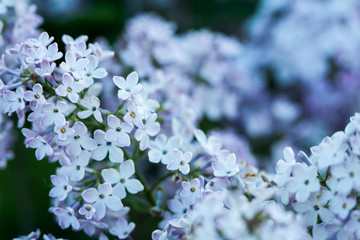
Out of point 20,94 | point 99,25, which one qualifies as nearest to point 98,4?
point 99,25

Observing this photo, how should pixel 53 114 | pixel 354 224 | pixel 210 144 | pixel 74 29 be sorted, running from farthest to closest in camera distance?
pixel 74 29
pixel 210 144
pixel 53 114
pixel 354 224

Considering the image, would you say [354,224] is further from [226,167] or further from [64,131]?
[64,131]

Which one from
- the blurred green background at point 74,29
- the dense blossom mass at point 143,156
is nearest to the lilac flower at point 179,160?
the dense blossom mass at point 143,156

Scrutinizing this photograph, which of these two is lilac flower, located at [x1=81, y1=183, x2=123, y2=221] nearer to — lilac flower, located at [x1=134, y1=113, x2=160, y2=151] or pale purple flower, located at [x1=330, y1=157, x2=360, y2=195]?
lilac flower, located at [x1=134, y1=113, x2=160, y2=151]

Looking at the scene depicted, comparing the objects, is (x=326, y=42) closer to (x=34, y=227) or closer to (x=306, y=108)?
(x=306, y=108)

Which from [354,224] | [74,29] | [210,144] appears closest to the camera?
[354,224]

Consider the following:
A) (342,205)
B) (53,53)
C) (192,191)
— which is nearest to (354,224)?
(342,205)
